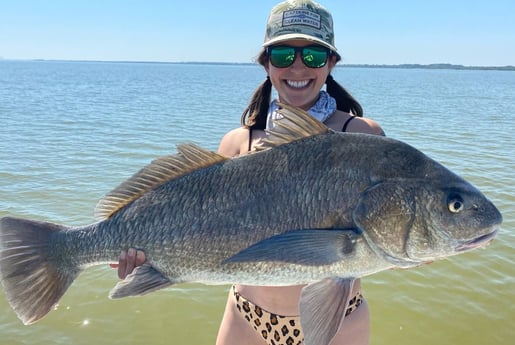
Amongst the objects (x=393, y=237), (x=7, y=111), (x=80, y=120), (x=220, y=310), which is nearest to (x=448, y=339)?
(x=220, y=310)

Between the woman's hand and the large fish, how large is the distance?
41 mm

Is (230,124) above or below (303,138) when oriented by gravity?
below

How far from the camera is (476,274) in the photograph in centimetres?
707

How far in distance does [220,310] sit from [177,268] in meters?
4.05

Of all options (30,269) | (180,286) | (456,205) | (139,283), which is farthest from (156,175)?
(180,286)

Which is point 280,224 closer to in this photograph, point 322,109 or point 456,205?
point 456,205

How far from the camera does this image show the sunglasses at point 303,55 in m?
2.85

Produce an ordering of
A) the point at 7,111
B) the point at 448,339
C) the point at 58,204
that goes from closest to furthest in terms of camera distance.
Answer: the point at 448,339
the point at 58,204
the point at 7,111

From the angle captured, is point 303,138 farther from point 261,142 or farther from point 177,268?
point 177,268

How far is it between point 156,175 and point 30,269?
93 cm

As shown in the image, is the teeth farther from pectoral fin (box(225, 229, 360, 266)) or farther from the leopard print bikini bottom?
the leopard print bikini bottom

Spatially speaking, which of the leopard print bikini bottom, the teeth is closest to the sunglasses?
the teeth

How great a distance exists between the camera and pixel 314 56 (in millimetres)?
2855

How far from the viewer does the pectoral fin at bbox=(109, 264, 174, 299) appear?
95.6 inches
